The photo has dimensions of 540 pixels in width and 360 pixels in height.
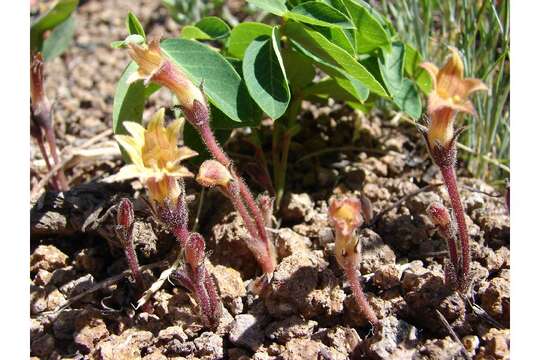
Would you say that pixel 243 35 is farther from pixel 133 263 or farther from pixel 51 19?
pixel 51 19

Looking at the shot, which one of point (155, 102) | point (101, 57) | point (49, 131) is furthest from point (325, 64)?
point (101, 57)

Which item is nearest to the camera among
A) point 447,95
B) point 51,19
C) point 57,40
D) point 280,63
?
point 447,95

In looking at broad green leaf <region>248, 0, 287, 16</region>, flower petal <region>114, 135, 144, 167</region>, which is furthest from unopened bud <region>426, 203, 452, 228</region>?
flower petal <region>114, 135, 144, 167</region>

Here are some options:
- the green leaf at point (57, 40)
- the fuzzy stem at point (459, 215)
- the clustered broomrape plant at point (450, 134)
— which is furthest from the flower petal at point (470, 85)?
the green leaf at point (57, 40)

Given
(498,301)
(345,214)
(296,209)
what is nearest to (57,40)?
(296,209)

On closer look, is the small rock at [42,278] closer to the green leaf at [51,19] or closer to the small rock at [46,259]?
the small rock at [46,259]

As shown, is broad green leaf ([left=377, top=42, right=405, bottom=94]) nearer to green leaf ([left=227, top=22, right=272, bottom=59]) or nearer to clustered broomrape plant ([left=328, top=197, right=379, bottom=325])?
green leaf ([left=227, top=22, right=272, bottom=59])

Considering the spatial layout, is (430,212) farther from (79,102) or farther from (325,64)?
(79,102)

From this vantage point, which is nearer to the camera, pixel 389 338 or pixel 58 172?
pixel 389 338
